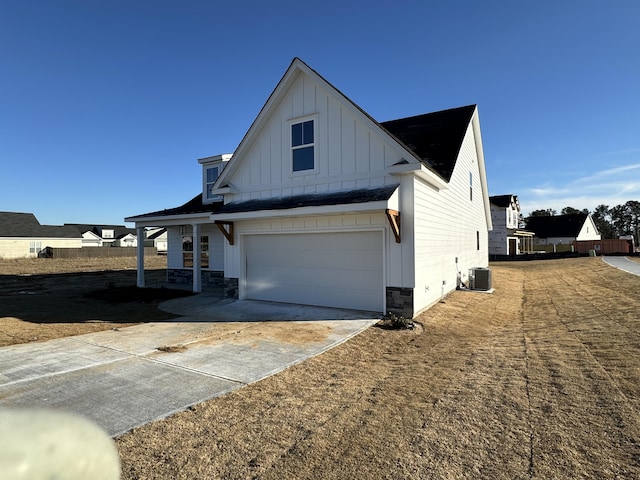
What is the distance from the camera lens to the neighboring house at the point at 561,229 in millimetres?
49156

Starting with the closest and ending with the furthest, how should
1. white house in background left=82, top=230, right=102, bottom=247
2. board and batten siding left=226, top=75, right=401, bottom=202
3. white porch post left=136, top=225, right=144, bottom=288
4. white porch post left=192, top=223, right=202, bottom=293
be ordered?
board and batten siding left=226, top=75, right=401, bottom=202 → white porch post left=192, top=223, right=202, bottom=293 → white porch post left=136, top=225, right=144, bottom=288 → white house in background left=82, top=230, right=102, bottom=247

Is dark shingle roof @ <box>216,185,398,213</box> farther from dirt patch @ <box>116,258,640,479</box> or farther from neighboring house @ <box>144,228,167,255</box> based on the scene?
→ neighboring house @ <box>144,228,167,255</box>

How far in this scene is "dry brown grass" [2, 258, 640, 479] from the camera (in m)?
3.15

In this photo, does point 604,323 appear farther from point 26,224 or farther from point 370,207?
point 26,224

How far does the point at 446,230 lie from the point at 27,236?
178 ft

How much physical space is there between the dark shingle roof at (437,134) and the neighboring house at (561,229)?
44398 millimetres

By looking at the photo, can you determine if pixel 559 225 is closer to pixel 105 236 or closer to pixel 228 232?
pixel 228 232

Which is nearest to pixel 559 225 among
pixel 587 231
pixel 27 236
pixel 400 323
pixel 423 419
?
pixel 587 231

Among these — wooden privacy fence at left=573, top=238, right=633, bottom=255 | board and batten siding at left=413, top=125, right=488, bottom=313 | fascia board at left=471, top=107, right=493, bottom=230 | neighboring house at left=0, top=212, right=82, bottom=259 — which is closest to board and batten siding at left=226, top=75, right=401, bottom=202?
board and batten siding at left=413, top=125, right=488, bottom=313

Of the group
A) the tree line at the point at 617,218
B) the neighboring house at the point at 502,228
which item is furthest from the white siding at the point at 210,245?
the tree line at the point at 617,218

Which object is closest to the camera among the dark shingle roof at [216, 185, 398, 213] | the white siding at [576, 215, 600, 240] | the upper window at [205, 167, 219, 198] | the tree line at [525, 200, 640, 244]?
the dark shingle roof at [216, 185, 398, 213]

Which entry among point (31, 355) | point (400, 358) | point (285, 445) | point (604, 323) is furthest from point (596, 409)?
point (31, 355)

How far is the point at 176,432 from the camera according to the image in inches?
145

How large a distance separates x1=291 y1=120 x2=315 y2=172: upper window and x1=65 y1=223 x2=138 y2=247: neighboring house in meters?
70.6
